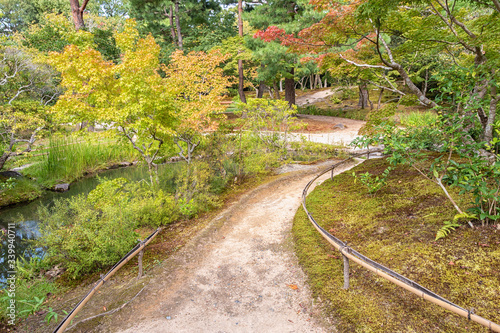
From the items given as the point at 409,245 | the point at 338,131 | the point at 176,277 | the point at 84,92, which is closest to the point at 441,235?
the point at 409,245

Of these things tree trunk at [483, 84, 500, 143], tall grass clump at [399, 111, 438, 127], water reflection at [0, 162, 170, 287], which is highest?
tree trunk at [483, 84, 500, 143]

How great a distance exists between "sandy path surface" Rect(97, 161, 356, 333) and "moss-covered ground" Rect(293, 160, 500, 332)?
0.26m

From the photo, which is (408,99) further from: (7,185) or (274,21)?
(274,21)

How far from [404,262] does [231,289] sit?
1899 mm

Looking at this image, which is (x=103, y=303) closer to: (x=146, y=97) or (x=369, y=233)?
(x=369, y=233)

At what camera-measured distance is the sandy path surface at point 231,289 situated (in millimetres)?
2730

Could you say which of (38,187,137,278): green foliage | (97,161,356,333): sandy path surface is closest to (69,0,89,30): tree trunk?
(38,187,137,278): green foliage

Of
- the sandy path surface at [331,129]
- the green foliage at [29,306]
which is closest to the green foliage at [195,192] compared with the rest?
the green foliage at [29,306]

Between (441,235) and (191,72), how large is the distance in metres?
6.41

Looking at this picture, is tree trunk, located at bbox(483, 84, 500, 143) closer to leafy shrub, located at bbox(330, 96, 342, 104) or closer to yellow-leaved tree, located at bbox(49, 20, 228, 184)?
yellow-leaved tree, located at bbox(49, 20, 228, 184)

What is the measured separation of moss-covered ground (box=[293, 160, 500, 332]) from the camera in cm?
237

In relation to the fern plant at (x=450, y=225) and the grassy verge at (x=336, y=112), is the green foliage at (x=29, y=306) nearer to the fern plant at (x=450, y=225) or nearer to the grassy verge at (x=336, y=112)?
the fern plant at (x=450, y=225)

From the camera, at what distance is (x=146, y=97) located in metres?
5.82

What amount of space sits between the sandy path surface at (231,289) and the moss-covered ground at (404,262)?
26 centimetres
